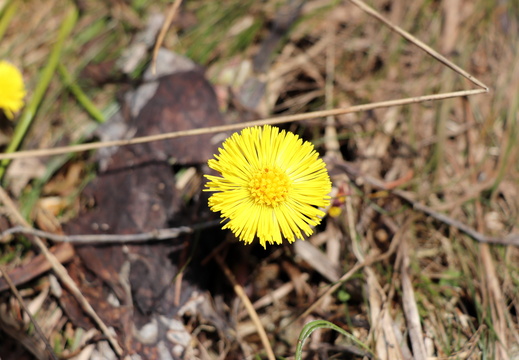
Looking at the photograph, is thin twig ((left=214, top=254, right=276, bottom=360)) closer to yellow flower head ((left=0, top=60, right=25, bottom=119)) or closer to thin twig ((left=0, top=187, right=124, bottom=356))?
thin twig ((left=0, top=187, right=124, bottom=356))

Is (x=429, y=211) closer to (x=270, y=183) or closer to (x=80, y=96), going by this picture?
(x=270, y=183)

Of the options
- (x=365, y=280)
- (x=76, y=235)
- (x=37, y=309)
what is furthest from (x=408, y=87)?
(x=37, y=309)

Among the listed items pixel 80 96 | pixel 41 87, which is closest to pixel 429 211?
pixel 80 96

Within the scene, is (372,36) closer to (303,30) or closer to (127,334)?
(303,30)

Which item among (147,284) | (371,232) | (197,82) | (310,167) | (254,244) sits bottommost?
(147,284)

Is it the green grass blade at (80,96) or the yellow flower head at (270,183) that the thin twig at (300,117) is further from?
the green grass blade at (80,96)

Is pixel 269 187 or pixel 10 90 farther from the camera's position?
pixel 10 90
